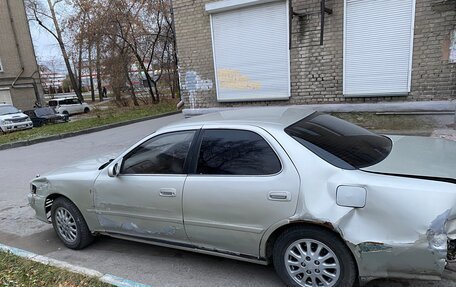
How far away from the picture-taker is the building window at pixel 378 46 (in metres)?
7.14

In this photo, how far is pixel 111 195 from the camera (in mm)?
3514

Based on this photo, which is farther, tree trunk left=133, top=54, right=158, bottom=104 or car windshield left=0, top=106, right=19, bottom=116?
tree trunk left=133, top=54, right=158, bottom=104

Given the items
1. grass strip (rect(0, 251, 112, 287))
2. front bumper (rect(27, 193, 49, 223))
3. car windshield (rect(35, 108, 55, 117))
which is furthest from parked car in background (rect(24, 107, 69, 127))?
grass strip (rect(0, 251, 112, 287))

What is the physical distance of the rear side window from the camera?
283 cm

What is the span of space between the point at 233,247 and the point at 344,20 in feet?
21.2

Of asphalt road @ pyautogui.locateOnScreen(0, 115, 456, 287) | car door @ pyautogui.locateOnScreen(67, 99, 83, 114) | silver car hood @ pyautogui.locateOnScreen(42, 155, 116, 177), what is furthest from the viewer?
car door @ pyautogui.locateOnScreen(67, 99, 83, 114)

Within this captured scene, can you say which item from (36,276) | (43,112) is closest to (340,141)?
(36,276)

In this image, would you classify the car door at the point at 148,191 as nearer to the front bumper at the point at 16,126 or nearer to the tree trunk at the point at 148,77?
the front bumper at the point at 16,126

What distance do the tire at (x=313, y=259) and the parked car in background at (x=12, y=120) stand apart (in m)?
18.1

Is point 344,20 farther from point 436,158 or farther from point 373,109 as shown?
point 436,158

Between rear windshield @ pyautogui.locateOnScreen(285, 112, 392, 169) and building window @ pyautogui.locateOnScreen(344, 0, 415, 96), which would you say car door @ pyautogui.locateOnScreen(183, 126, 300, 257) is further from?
building window @ pyautogui.locateOnScreen(344, 0, 415, 96)

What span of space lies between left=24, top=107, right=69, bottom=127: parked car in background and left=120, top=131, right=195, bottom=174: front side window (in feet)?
60.5

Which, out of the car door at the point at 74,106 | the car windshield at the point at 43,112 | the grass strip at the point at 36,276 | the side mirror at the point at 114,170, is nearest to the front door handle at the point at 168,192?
the side mirror at the point at 114,170


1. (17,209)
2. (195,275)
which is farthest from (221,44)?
(195,275)
